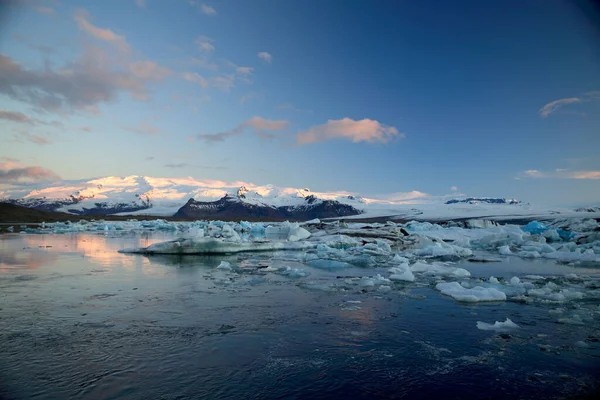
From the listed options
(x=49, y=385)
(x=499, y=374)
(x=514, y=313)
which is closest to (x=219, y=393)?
(x=49, y=385)

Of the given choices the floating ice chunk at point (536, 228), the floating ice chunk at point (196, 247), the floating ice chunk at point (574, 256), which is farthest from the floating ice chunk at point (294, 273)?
the floating ice chunk at point (536, 228)

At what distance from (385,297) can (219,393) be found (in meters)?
4.73

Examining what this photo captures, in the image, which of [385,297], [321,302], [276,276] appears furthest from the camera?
[276,276]

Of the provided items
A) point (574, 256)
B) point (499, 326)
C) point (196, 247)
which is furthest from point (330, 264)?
point (574, 256)

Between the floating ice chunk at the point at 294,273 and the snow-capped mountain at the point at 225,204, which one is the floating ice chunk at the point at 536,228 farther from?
the snow-capped mountain at the point at 225,204

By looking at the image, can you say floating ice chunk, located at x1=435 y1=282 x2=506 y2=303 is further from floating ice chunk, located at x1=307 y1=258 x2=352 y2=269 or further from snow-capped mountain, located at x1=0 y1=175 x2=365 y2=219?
snow-capped mountain, located at x1=0 y1=175 x2=365 y2=219

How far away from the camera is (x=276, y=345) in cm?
449

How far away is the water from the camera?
3400mm

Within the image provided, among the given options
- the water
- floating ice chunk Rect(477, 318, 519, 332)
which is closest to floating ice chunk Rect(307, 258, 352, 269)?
A: the water

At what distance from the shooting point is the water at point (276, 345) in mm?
3400

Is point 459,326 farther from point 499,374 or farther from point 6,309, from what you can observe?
point 6,309

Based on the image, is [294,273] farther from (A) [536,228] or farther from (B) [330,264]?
(A) [536,228]

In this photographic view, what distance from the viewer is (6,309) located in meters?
5.81

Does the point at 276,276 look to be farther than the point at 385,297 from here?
Yes
